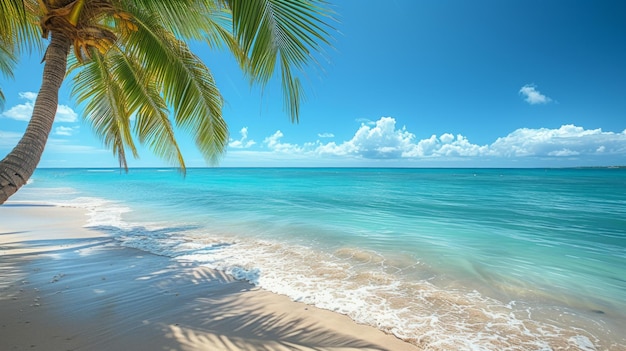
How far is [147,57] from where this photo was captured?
A: 4289 millimetres

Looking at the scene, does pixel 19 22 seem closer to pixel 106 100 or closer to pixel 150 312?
pixel 106 100

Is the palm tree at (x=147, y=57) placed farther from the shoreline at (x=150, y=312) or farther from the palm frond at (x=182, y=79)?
the shoreline at (x=150, y=312)

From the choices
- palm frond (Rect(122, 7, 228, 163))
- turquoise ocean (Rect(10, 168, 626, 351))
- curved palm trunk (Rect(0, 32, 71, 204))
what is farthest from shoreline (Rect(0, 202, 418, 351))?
palm frond (Rect(122, 7, 228, 163))

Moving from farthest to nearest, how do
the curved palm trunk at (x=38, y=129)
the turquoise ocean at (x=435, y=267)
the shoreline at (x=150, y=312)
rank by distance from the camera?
the turquoise ocean at (x=435, y=267)
the shoreline at (x=150, y=312)
the curved palm trunk at (x=38, y=129)

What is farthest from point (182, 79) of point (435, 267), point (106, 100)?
point (435, 267)

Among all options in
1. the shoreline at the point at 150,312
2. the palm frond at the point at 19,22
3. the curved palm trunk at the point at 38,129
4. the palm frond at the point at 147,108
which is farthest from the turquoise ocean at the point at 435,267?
the palm frond at the point at 19,22

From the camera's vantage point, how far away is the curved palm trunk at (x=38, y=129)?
8.01 feet

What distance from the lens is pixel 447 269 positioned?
5551 millimetres

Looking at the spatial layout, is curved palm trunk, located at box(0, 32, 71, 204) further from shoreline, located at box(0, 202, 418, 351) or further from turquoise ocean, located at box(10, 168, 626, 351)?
turquoise ocean, located at box(10, 168, 626, 351)

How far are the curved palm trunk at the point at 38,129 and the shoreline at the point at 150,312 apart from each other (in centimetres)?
151

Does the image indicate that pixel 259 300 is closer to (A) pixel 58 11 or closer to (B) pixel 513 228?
(A) pixel 58 11

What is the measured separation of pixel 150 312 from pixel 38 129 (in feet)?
7.59

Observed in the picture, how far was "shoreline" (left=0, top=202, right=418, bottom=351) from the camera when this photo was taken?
9.18 ft

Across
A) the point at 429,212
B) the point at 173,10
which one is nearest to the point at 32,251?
the point at 173,10
